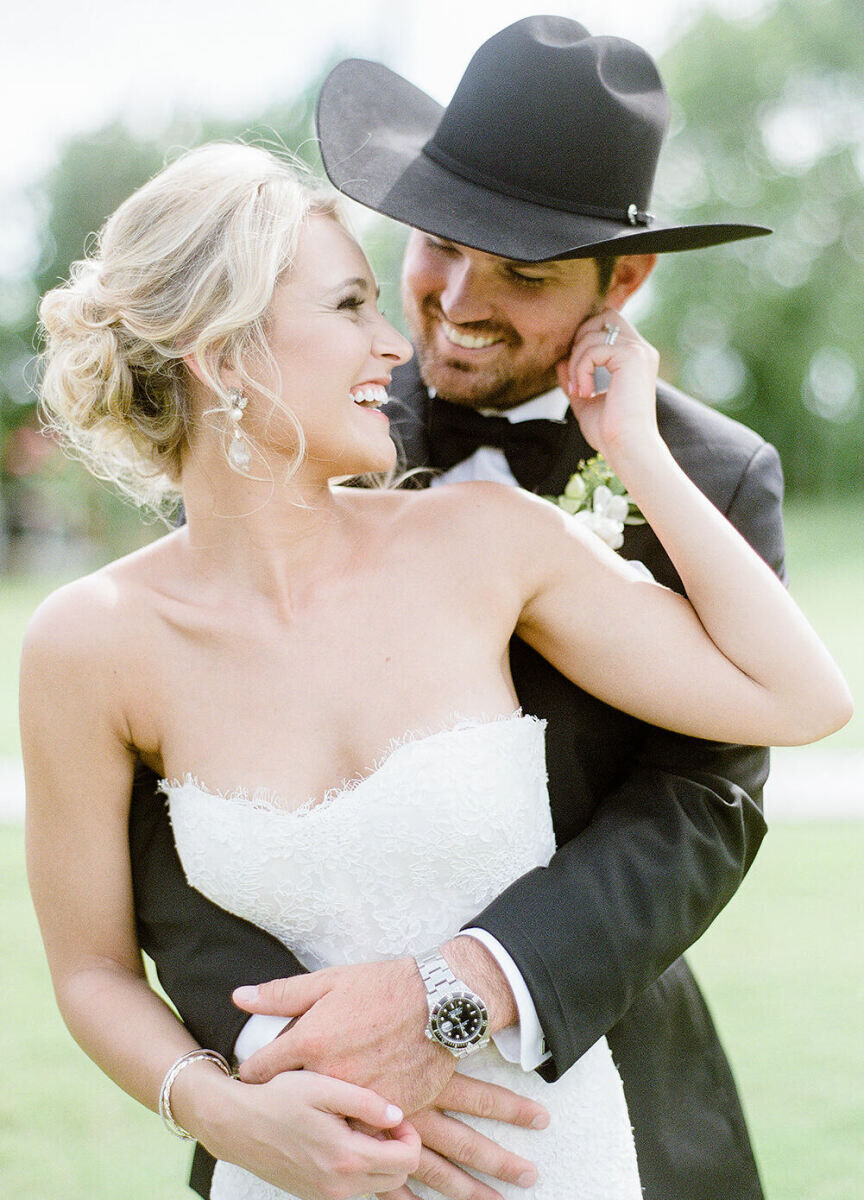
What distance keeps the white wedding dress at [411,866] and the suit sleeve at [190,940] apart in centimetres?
6

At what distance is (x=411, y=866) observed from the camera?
2.30m

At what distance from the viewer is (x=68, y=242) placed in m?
37.7

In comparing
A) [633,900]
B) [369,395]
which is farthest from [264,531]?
[633,900]

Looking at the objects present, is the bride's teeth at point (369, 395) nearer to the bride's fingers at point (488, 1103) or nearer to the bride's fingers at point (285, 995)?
the bride's fingers at point (285, 995)

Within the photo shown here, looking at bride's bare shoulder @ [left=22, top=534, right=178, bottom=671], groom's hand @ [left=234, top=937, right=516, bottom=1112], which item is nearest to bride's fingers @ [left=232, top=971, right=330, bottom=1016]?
groom's hand @ [left=234, top=937, right=516, bottom=1112]

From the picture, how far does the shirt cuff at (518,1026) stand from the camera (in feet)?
7.14

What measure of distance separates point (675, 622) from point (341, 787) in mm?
704

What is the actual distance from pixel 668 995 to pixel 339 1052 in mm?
890

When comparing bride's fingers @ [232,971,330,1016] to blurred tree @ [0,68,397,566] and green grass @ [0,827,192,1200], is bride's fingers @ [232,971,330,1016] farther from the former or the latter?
blurred tree @ [0,68,397,566]

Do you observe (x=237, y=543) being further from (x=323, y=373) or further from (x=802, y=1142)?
(x=802, y=1142)

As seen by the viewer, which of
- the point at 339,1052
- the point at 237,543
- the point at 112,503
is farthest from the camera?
the point at 112,503

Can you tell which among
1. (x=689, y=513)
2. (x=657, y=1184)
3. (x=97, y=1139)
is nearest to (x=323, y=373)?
(x=689, y=513)

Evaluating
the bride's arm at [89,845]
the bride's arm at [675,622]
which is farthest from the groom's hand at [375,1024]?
the bride's arm at [675,622]

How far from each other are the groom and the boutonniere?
2.3 inches
